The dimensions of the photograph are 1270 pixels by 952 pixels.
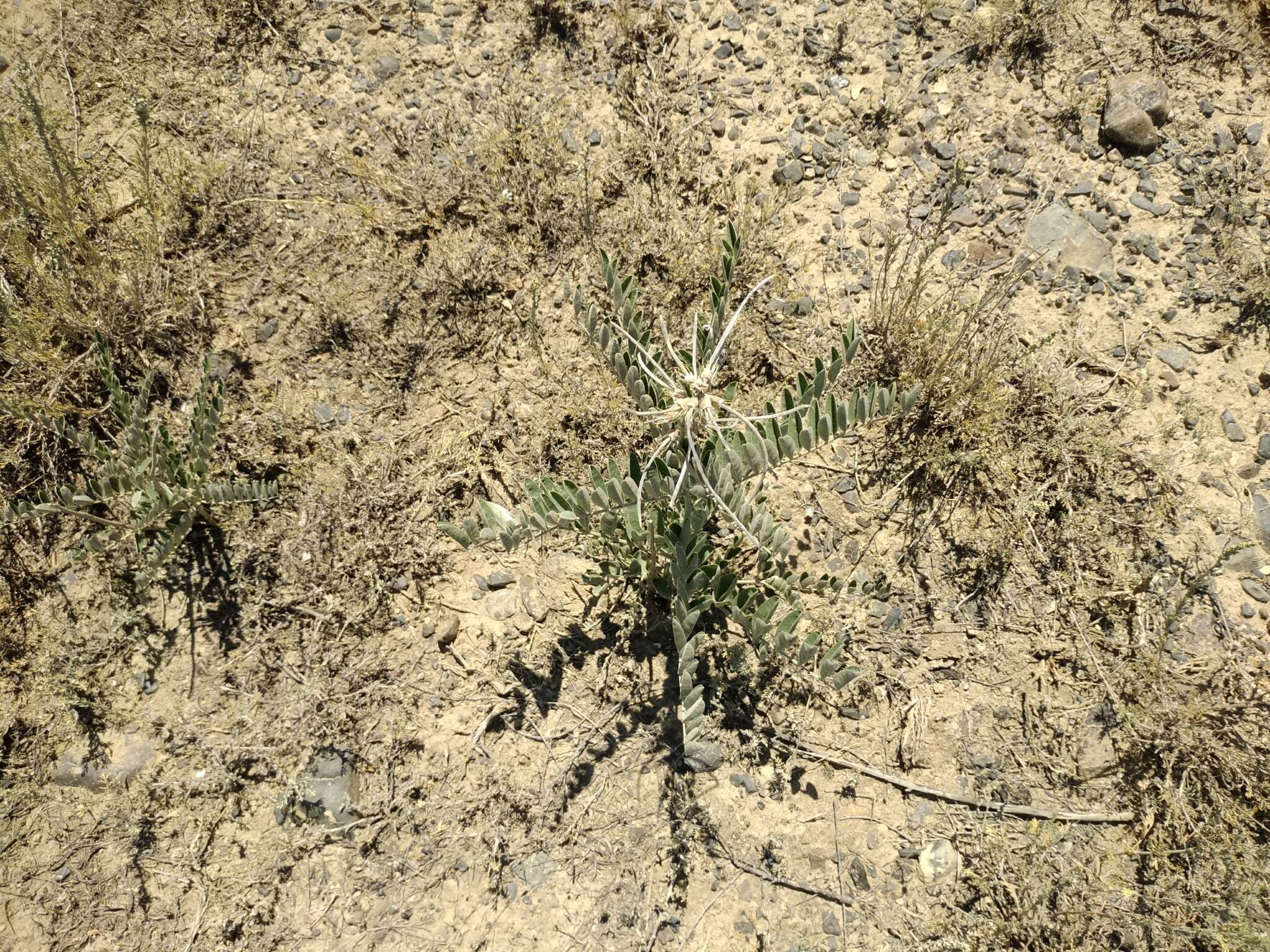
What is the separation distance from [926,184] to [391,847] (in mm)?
3729

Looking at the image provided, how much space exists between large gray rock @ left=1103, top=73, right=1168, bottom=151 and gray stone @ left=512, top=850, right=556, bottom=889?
406cm

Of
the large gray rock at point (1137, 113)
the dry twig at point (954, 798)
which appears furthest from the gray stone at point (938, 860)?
the large gray rock at point (1137, 113)

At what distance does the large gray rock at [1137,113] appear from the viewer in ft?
12.3

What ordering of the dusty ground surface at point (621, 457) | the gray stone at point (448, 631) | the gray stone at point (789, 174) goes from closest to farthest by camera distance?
the dusty ground surface at point (621, 457) → the gray stone at point (448, 631) → the gray stone at point (789, 174)

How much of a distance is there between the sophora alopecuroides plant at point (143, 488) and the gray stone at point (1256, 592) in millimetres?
3983

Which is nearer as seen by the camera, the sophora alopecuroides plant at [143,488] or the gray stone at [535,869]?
the gray stone at [535,869]

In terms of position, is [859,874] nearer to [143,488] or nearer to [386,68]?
[143,488]

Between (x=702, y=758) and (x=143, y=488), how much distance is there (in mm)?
2443

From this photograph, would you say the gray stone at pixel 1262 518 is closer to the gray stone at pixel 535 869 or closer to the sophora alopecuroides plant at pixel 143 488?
the gray stone at pixel 535 869

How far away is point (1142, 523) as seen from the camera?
3291 mm

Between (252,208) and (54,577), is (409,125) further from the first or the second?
(54,577)

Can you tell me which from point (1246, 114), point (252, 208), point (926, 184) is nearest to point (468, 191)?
point (252, 208)

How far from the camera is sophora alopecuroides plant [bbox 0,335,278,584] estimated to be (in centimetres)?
314

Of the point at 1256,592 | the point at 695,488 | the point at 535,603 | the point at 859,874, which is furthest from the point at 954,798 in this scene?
the point at 535,603
